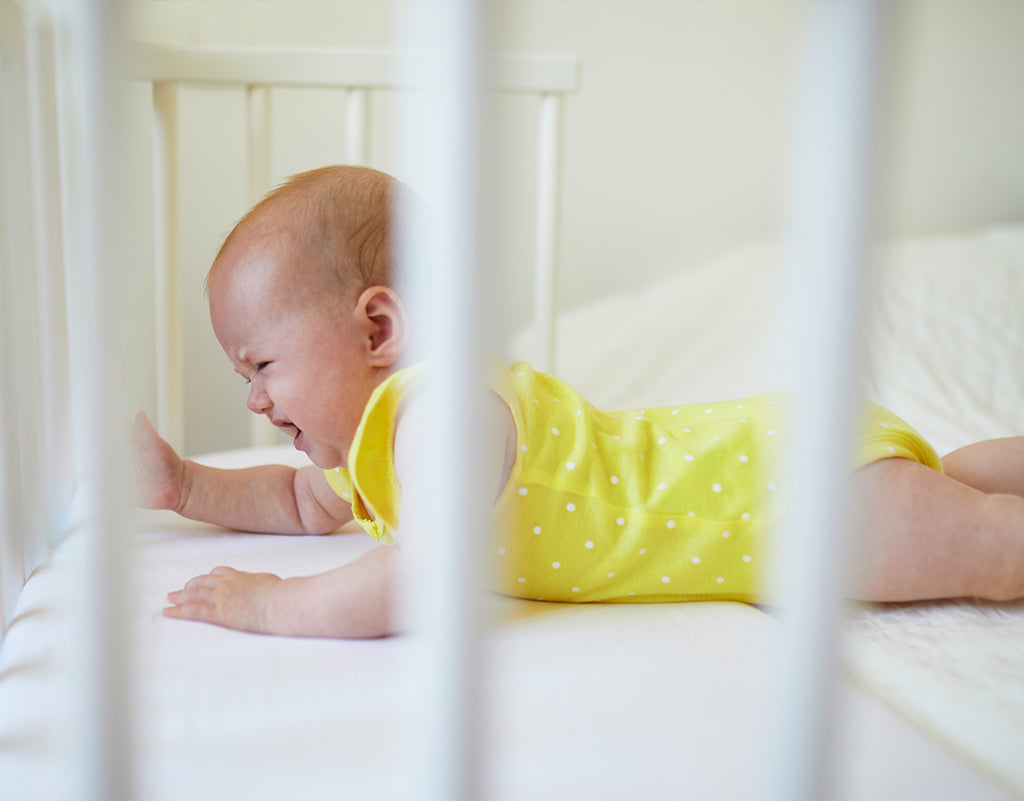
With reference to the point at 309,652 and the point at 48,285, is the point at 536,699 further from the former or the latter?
the point at 48,285

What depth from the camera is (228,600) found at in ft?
1.85

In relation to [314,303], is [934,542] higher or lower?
lower

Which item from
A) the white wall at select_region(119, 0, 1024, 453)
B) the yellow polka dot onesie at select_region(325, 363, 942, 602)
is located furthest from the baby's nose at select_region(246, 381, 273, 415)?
the white wall at select_region(119, 0, 1024, 453)

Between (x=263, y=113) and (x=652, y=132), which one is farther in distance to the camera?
(x=652, y=132)

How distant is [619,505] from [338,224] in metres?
0.29

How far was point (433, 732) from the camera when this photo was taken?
10.7 inches

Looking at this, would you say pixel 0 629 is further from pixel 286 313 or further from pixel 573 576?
pixel 573 576

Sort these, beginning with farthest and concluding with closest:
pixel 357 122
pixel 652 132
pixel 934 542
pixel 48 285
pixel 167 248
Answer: pixel 652 132 → pixel 357 122 → pixel 167 248 → pixel 48 285 → pixel 934 542

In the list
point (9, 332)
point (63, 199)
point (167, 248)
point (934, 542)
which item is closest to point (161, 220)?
point (167, 248)

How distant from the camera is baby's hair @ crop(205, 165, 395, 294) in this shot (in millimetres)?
645

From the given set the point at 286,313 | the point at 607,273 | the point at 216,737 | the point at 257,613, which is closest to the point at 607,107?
the point at 607,273

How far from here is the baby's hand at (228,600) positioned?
0.56 m

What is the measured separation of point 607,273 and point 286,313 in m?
1.08

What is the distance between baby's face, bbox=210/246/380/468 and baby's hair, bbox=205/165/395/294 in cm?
2
